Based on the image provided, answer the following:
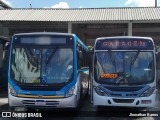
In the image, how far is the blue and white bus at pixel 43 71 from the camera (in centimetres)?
990

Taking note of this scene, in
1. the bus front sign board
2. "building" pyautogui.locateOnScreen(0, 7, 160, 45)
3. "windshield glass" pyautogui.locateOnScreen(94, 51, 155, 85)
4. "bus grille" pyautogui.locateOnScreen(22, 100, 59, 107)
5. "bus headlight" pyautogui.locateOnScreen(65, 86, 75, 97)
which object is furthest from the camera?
"building" pyautogui.locateOnScreen(0, 7, 160, 45)

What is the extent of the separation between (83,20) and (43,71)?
51.4 feet

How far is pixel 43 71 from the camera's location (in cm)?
1006

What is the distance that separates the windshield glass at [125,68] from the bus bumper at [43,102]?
1.27m

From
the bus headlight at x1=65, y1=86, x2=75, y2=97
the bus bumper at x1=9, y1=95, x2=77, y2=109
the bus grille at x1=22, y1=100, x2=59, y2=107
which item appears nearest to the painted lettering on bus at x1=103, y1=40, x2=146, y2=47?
the bus headlight at x1=65, y1=86, x2=75, y2=97

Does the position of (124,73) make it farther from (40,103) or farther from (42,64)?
(40,103)

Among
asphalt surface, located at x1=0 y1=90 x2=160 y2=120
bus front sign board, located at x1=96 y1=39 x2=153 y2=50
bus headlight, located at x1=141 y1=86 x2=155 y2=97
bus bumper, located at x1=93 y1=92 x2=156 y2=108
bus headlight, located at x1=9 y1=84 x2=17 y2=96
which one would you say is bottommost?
asphalt surface, located at x1=0 y1=90 x2=160 y2=120

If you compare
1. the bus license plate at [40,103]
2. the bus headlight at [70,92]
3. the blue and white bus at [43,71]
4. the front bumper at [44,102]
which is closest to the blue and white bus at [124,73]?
the blue and white bus at [43,71]

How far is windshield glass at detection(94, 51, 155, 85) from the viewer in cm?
1032

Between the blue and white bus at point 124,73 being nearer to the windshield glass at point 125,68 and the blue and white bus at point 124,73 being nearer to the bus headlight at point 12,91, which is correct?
the windshield glass at point 125,68

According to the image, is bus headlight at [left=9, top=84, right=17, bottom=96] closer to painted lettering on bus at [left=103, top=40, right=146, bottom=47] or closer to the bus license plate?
the bus license plate

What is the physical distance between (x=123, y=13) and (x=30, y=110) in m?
17.2

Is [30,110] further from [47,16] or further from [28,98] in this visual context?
[47,16]

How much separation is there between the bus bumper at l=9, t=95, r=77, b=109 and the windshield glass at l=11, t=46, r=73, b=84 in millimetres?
546
